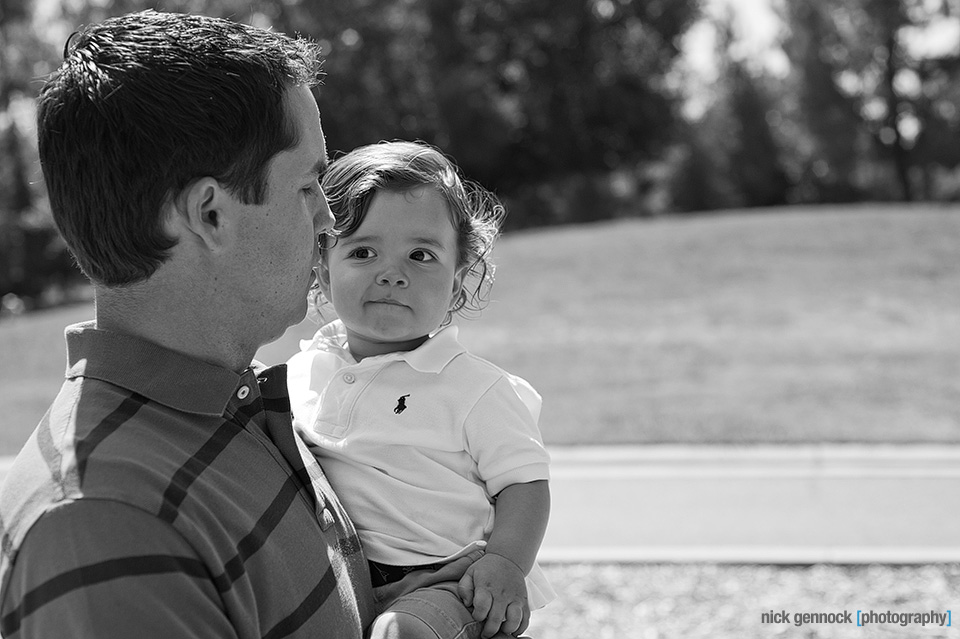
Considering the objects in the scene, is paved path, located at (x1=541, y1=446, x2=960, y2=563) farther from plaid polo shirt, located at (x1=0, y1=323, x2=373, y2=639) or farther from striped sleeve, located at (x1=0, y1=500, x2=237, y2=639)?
striped sleeve, located at (x1=0, y1=500, x2=237, y2=639)

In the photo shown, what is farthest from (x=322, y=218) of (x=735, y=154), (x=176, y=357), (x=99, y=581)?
(x=735, y=154)

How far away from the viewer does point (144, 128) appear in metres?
1.47

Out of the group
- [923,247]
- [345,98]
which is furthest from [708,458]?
[345,98]

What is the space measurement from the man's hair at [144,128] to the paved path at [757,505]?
4.02 metres

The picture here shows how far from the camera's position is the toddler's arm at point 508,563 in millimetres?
2000

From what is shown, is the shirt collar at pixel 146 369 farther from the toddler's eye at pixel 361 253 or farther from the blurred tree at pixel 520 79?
the blurred tree at pixel 520 79

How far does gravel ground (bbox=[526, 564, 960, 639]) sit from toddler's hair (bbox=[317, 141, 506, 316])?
94.3 inches

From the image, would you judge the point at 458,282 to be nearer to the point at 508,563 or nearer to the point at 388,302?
the point at 388,302

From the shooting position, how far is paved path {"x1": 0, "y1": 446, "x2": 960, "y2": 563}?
5215 mm

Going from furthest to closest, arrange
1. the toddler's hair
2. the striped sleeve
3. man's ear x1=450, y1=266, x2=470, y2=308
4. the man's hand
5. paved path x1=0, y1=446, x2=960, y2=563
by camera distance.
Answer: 1. paved path x1=0, y1=446, x2=960, y2=563
2. man's ear x1=450, y1=266, x2=470, y2=308
3. the toddler's hair
4. the man's hand
5. the striped sleeve

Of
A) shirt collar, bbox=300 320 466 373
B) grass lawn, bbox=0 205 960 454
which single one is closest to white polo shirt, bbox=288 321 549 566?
shirt collar, bbox=300 320 466 373

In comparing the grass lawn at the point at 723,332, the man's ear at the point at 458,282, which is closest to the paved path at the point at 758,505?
the grass lawn at the point at 723,332

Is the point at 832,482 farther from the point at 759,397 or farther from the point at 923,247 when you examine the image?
the point at 923,247

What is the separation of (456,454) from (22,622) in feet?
3.49
